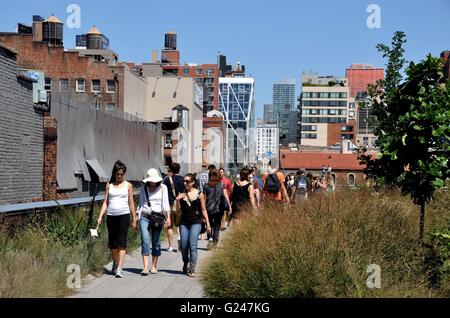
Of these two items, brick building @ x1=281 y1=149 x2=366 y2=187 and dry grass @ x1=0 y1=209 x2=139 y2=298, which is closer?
dry grass @ x1=0 y1=209 x2=139 y2=298

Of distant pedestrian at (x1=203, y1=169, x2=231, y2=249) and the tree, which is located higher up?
the tree

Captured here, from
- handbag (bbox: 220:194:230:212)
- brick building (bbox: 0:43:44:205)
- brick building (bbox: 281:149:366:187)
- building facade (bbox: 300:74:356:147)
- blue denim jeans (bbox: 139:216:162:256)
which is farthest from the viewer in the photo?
building facade (bbox: 300:74:356:147)

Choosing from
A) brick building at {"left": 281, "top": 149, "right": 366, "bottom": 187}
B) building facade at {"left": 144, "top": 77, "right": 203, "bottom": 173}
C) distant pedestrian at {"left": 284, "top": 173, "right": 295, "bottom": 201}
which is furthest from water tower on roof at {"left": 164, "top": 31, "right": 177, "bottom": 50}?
distant pedestrian at {"left": 284, "top": 173, "right": 295, "bottom": 201}

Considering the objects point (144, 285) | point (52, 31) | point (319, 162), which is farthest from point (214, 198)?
point (319, 162)

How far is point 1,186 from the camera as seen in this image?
62.0ft

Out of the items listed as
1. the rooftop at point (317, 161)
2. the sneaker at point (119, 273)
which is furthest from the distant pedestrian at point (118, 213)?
the rooftop at point (317, 161)

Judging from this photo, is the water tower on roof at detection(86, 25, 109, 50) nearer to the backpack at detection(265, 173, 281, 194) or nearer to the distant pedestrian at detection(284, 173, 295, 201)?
the distant pedestrian at detection(284, 173, 295, 201)

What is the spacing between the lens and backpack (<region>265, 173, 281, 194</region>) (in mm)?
18219

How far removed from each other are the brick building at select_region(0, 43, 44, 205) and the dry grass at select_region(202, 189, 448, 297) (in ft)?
32.7

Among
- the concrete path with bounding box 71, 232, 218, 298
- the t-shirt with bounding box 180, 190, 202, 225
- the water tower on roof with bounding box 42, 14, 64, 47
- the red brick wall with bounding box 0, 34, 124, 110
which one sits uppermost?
the water tower on roof with bounding box 42, 14, 64, 47

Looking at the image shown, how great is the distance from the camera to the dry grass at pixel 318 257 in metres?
8.23

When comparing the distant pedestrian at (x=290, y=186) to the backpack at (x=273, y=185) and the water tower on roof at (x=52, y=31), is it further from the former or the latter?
the water tower on roof at (x=52, y=31)

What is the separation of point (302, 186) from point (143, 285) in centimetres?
1353
